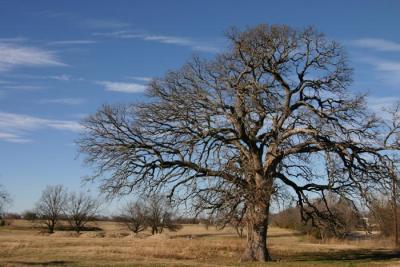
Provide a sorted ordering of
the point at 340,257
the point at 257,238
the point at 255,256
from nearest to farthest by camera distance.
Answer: the point at 255,256, the point at 257,238, the point at 340,257

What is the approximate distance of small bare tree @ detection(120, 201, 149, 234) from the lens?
81956 millimetres

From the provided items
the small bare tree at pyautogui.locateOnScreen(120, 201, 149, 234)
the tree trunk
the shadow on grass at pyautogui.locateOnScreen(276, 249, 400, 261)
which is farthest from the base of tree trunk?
the small bare tree at pyautogui.locateOnScreen(120, 201, 149, 234)

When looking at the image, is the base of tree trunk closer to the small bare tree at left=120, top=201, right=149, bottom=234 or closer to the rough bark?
the rough bark

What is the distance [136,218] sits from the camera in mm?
85062

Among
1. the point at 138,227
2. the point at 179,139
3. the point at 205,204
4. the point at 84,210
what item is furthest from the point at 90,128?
the point at 84,210

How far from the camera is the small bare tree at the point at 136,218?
82.0 m

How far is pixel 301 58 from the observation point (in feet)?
104

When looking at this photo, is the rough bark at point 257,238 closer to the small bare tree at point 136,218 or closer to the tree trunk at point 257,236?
the tree trunk at point 257,236

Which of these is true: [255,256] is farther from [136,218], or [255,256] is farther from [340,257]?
[136,218]

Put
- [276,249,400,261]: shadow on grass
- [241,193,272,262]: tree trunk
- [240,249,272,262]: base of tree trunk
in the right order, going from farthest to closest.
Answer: [276,249,400,261]: shadow on grass
[240,249,272,262]: base of tree trunk
[241,193,272,262]: tree trunk

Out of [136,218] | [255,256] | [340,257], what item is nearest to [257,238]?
[255,256]

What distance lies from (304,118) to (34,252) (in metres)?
19.4

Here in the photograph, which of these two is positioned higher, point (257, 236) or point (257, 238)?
point (257, 236)

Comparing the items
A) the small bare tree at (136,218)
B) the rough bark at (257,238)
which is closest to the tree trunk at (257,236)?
the rough bark at (257,238)
